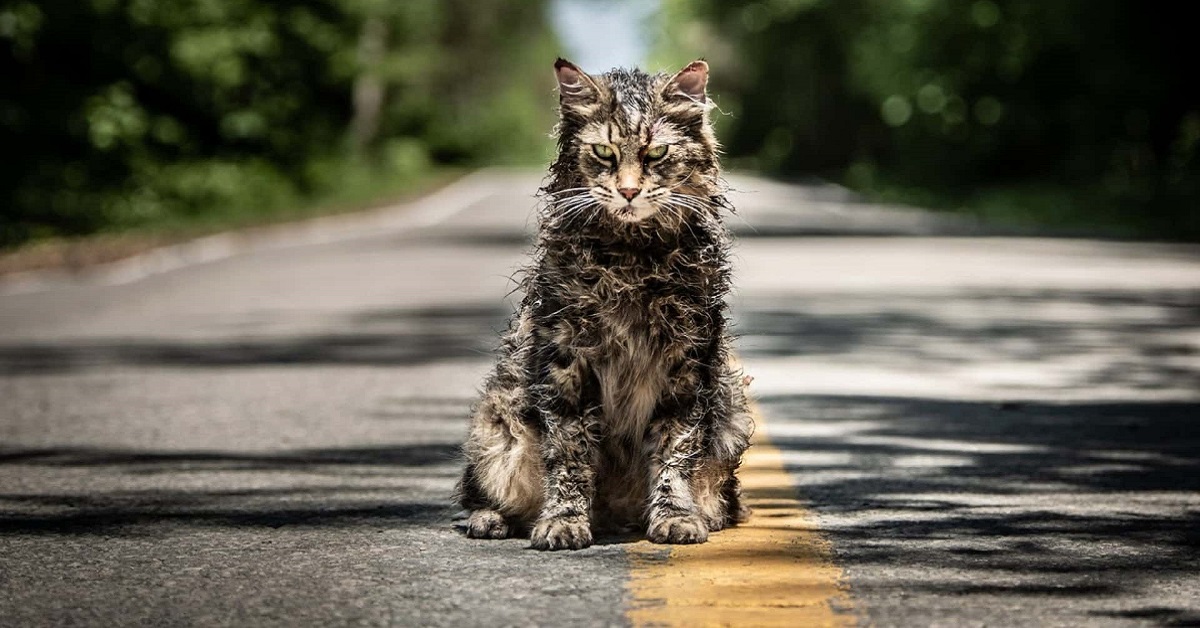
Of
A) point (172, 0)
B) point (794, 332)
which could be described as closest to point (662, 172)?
point (794, 332)

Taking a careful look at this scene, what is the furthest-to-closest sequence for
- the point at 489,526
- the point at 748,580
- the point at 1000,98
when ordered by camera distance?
the point at 1000,98
the point at 489,526
the point at 748,580

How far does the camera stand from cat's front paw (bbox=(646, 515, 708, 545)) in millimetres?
5438

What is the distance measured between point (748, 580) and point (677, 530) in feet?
1.45

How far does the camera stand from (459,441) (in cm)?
796

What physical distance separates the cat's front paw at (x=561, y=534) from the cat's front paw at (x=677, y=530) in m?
0.21

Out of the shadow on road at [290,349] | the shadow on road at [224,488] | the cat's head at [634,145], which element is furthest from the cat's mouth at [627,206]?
the shadow on road at [290,349]

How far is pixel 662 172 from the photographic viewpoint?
528 cm

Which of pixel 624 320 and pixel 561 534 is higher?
pixel 624 320

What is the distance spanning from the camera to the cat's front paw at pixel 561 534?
5.37 meters

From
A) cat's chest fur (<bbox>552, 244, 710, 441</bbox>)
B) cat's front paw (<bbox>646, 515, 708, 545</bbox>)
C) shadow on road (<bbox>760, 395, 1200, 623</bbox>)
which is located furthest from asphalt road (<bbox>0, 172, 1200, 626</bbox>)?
cat's chest fur (<bbox>552, 244, 710, 441</bbox>)

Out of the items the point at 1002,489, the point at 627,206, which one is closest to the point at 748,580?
the point at 627,206

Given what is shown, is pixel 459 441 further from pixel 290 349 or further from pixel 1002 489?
pixel 290 349

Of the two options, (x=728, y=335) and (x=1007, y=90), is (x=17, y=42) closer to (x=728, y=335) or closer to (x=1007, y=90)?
(x=1007, y=90)

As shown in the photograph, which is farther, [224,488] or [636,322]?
[224,488]
